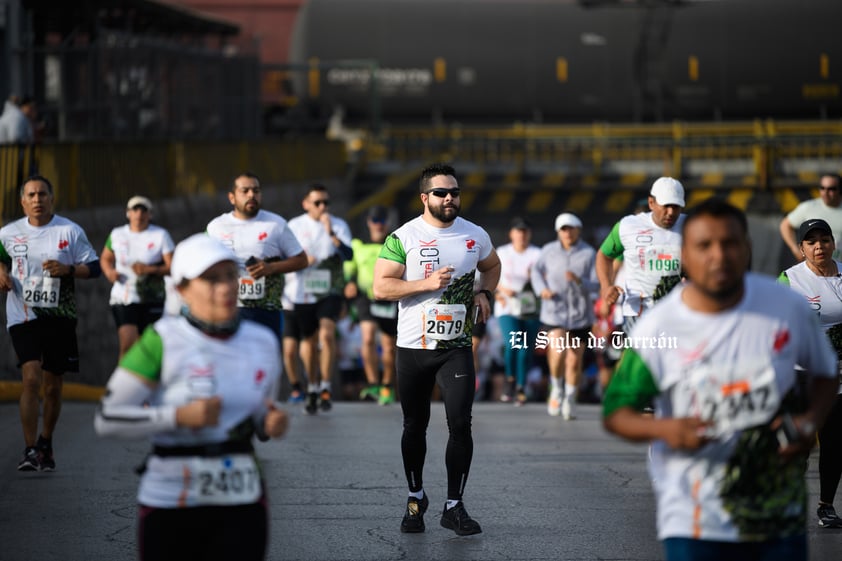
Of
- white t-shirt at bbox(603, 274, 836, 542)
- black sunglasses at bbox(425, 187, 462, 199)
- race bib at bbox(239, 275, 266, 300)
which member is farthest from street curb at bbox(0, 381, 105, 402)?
white t-shirt at bbox(603, 274, 836, 542)

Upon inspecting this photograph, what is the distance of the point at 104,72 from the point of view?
2291 centimetres

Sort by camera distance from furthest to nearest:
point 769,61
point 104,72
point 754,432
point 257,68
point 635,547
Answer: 1. point 769,61
2. point 257,68
3. point 104,72
4. point 635,547
5. point 754,432

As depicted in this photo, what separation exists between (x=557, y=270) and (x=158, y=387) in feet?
34.2

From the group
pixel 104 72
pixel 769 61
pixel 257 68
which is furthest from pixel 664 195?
pixel 769 61

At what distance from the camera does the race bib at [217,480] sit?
4.92 meters

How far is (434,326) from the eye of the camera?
8.38m

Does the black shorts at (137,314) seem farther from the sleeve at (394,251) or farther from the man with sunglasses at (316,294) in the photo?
the sleeve at (394,251)

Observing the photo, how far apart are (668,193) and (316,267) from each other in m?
5.43

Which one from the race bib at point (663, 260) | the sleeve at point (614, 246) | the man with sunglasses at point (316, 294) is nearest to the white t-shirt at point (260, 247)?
the sleeve at point (614, 246)

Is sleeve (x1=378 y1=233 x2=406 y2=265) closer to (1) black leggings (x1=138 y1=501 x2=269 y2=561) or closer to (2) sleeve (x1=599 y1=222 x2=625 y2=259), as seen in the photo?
(2) sleeve (x1=599 y1=222 x2=625 y2=259)

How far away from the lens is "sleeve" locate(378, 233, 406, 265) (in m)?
8.49

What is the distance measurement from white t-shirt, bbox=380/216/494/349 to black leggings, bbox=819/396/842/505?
6.71 ft

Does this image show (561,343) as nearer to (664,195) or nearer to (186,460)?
(664,195)

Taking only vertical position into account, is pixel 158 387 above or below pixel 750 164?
below
